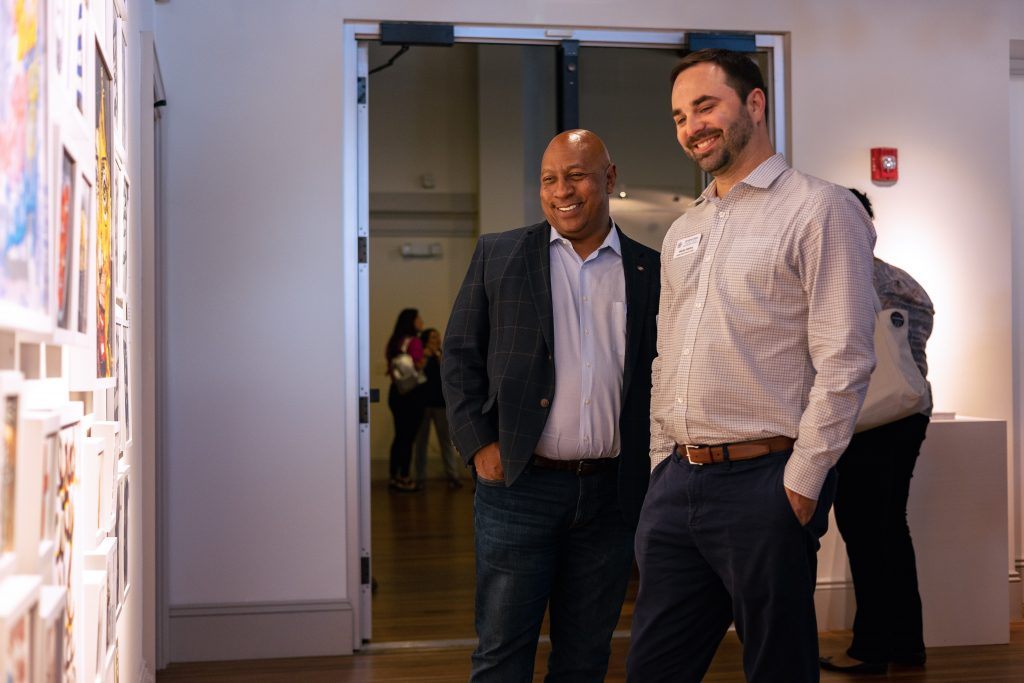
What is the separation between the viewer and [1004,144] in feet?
15.0

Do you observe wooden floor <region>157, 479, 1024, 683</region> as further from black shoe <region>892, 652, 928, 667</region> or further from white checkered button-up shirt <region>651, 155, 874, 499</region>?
white checkered button-up shirt <region>651, 155, 874, 499</region>

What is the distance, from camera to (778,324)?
1957 millimetres

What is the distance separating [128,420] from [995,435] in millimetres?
3315

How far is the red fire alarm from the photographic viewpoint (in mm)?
4457

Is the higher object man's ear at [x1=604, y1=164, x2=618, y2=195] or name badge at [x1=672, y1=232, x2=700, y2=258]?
man's ear at [x1=604, y1=164, x2=618, y2=195]

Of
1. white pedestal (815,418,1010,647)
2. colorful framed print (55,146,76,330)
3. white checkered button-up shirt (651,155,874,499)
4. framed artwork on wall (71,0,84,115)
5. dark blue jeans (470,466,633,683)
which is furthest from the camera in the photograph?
white pedestal (815,418,1010,647)

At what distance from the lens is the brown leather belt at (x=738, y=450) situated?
1939 mm

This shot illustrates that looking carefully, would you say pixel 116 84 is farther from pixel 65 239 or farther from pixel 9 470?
pixel 9 470

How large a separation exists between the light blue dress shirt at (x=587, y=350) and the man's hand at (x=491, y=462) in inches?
3.9

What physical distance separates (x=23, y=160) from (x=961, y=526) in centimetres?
397

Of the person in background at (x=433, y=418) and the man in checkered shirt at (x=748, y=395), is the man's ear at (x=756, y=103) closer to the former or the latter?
the man in checkered shirt at (x=748, y=395)

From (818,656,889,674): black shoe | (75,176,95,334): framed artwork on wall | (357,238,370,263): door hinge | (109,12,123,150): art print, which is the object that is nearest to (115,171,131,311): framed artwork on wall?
(109,12,123,150): art print

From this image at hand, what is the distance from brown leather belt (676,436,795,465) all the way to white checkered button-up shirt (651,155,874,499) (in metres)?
0.01

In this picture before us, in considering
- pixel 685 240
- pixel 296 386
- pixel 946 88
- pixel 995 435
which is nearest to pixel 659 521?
pixel 685 240
